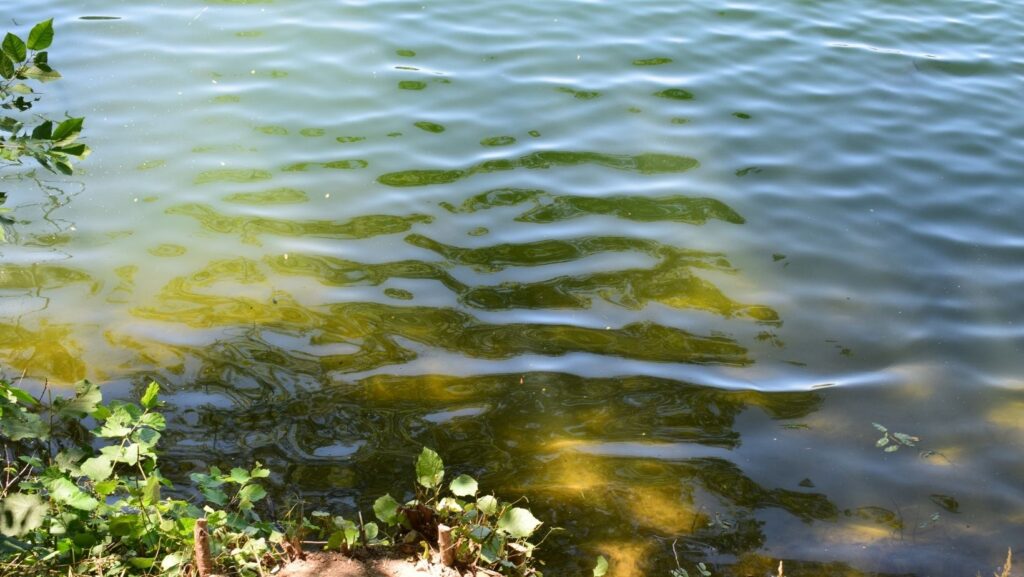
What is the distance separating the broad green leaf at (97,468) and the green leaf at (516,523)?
1056 millimetres

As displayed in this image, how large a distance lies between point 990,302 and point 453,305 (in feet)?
8.01

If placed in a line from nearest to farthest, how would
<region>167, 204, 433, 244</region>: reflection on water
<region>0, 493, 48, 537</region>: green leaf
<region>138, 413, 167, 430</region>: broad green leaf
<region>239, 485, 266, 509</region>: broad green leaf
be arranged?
<region>0, 493, 48, 537</region>: green leaf
<region>138, 413, 167, 430</region>: broad green leaf
<region>239, 485, 266, 509</region>: broad green leaf
<region>167, 204, 433, 244</region>: reflection on water

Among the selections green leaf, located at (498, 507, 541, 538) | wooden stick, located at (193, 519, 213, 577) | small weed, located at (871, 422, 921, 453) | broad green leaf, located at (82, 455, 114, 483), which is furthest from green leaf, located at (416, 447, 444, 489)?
small weed, located at (871, 422, 921, 453)

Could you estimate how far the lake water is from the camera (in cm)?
333

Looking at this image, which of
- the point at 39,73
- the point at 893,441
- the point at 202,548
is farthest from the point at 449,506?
the point at 893,441

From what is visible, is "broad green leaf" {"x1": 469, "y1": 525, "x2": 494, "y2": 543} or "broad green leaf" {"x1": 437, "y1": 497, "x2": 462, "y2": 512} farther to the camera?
"broad green leaf" {"x1": 437, "y1": 497, "x2": 462, "y2": 512}

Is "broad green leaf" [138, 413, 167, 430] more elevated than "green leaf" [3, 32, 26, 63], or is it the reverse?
"green leaf" [3, 32, 26, 63]

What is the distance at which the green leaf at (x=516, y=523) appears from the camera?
2.64m

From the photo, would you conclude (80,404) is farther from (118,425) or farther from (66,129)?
(66,129)

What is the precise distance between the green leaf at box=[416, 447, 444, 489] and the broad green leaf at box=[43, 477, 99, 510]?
85 centimetres

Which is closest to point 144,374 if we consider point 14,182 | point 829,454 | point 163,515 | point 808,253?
point 163,515

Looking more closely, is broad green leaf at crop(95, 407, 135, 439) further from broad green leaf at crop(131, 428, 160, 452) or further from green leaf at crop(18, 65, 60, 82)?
green leaf at crop(18, 65, 60, 82)

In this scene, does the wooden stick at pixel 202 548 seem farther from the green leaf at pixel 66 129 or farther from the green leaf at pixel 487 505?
the green leaf at pixel 66 129

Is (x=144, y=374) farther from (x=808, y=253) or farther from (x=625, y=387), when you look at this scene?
(x=808, y=253)
